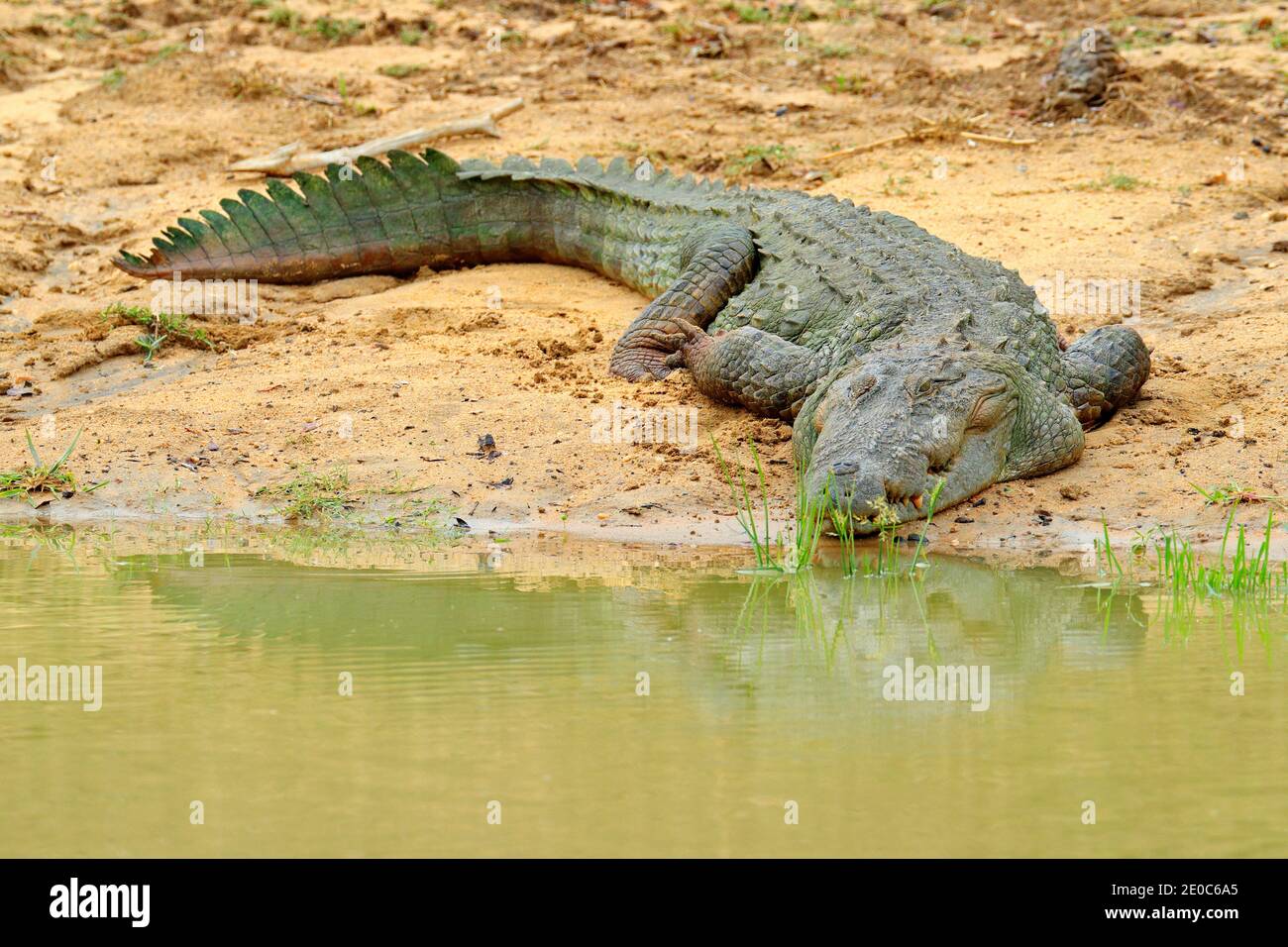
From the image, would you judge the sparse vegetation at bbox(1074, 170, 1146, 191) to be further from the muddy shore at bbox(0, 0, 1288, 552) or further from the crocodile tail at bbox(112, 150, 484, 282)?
the crocodile tail at bbox(112, 150, 484, 282)

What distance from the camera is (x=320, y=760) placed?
118 inches

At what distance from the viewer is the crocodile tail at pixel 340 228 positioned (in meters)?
8.77

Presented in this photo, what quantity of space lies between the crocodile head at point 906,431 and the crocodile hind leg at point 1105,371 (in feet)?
1.91

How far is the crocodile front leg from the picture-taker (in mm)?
6578

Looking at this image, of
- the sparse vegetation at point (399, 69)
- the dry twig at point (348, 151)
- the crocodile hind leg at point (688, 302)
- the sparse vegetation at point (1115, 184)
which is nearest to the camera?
the crocodile hind leg at point (688, 302)

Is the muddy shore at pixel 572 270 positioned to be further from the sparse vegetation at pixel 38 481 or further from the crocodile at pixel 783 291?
the crocodile at pixel 783 291

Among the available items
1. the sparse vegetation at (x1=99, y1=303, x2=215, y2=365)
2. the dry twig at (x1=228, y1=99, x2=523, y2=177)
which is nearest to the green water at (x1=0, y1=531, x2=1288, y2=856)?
the sparse vegetation at (x1=99, y1=303, x2=215, y2=365)

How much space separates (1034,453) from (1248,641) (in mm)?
2122

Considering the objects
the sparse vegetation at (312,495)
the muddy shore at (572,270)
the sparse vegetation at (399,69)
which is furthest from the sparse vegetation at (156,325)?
the sparse vegetation at (399,69)

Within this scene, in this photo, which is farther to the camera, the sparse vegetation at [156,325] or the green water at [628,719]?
the sparse vegetation at [156,325]

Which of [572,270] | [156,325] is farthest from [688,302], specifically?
[156,325]

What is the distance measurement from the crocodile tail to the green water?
13.4 ft
